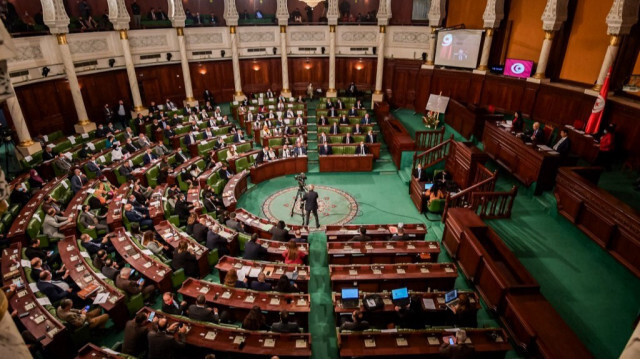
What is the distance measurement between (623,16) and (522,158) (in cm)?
492

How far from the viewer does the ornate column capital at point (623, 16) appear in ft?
34.2

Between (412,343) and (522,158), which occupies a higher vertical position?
(522,158)

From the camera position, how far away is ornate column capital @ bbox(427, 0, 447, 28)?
17.9m

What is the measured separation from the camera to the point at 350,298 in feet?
22.7

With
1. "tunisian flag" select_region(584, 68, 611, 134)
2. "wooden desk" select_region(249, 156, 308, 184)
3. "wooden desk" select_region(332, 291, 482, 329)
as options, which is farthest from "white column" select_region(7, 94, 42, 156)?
"tunisian flag" select_region(584, 68, 611, 134)

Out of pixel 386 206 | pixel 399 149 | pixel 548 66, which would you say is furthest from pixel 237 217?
pixel 548 66

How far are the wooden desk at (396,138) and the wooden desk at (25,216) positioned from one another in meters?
11.5

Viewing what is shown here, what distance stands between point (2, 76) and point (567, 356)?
7.42 meters

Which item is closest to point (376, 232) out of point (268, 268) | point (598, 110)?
point (268, 268)

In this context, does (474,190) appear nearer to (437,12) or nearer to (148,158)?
(148,158)

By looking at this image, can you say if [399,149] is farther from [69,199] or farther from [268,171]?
[69,199]

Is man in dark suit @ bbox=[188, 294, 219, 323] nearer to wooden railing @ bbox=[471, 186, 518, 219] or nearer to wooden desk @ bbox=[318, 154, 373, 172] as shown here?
wooden railing @ bbox=[471, 186, 518, 219]

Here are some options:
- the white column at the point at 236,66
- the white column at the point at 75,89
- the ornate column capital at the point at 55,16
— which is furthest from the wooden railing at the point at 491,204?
the ornate column capital at the point at 55,16

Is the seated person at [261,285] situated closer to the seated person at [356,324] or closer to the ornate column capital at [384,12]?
the seated person at [356,324]
